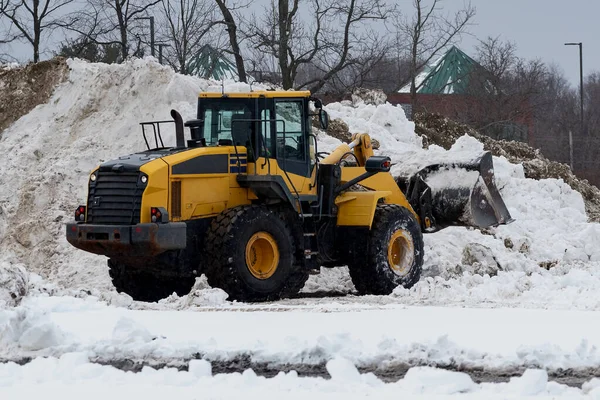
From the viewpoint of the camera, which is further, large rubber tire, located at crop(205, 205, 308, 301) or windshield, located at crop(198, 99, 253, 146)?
windshield, located at crop(198, 99, 253, 146)

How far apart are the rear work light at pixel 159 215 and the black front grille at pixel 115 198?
170 millimetres

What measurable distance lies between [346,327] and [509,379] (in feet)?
7.70

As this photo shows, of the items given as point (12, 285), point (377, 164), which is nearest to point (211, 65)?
point (377, 164)

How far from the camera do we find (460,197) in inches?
651

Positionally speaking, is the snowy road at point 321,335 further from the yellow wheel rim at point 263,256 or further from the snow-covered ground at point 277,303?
the yellow wheel rim at point 263,256

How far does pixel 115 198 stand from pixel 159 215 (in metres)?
0.64

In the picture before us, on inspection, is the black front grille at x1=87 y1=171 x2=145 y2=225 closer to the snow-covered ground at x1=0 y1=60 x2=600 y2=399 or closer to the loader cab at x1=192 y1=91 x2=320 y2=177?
the snow-covered ground at x1=0 y1=60 x2=600 y2=399

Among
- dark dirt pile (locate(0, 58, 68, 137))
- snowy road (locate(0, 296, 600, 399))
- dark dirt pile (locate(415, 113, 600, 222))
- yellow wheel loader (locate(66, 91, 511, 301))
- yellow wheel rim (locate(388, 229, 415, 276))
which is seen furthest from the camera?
dark dirt pile (locate(415, 113, 600, 222))

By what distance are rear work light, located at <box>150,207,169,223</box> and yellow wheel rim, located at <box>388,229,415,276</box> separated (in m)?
3.65

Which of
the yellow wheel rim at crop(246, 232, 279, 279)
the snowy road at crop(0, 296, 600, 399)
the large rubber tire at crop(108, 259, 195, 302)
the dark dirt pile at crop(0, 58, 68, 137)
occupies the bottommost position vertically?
the snowy road at crop(0, 296, 600, 399)

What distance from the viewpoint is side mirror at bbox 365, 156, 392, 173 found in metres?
15.4

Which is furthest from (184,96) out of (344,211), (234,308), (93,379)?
(93,379)

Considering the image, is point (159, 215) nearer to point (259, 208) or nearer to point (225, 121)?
point (259, 208)

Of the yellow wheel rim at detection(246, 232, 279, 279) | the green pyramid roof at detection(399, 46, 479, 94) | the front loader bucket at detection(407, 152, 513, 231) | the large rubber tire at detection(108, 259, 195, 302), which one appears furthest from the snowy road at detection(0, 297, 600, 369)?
the green pyramid roof at detection(399, 46, 479, 94)
